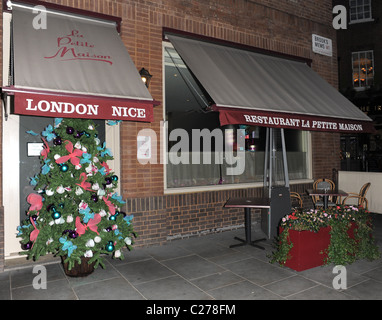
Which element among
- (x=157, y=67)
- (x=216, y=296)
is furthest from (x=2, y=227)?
(x=157, y=67)

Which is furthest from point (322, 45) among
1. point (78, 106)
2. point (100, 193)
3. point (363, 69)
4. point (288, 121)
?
point (363, 69)

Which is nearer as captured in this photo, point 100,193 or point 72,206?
point 72,206

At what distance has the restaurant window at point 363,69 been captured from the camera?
17203 mm

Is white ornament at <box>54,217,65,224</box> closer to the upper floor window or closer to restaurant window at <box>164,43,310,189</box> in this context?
restaurant window at <box>164,43,310,189</box>

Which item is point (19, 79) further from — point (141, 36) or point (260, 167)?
point (260, 167)

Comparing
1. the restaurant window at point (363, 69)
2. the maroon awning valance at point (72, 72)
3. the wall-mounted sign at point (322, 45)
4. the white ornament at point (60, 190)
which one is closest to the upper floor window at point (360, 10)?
the restaurant window at point (363, 69)

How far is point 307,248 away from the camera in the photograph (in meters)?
4.59

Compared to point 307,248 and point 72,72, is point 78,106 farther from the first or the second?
point 307,248

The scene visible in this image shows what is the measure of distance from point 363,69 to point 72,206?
18143 millimetres

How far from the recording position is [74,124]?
4543 millimetres

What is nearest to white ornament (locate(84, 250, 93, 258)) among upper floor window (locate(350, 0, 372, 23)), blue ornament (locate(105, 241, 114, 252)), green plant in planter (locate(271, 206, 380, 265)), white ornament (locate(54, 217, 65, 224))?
blue ornament (locate(105, 241, 114, 252))

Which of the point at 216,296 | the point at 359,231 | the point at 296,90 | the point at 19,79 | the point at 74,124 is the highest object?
the point at 296,90

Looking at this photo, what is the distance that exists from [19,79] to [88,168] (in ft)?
4.68

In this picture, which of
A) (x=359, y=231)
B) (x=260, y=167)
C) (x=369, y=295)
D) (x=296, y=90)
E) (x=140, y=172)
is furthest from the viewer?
(x=260, y=167)
